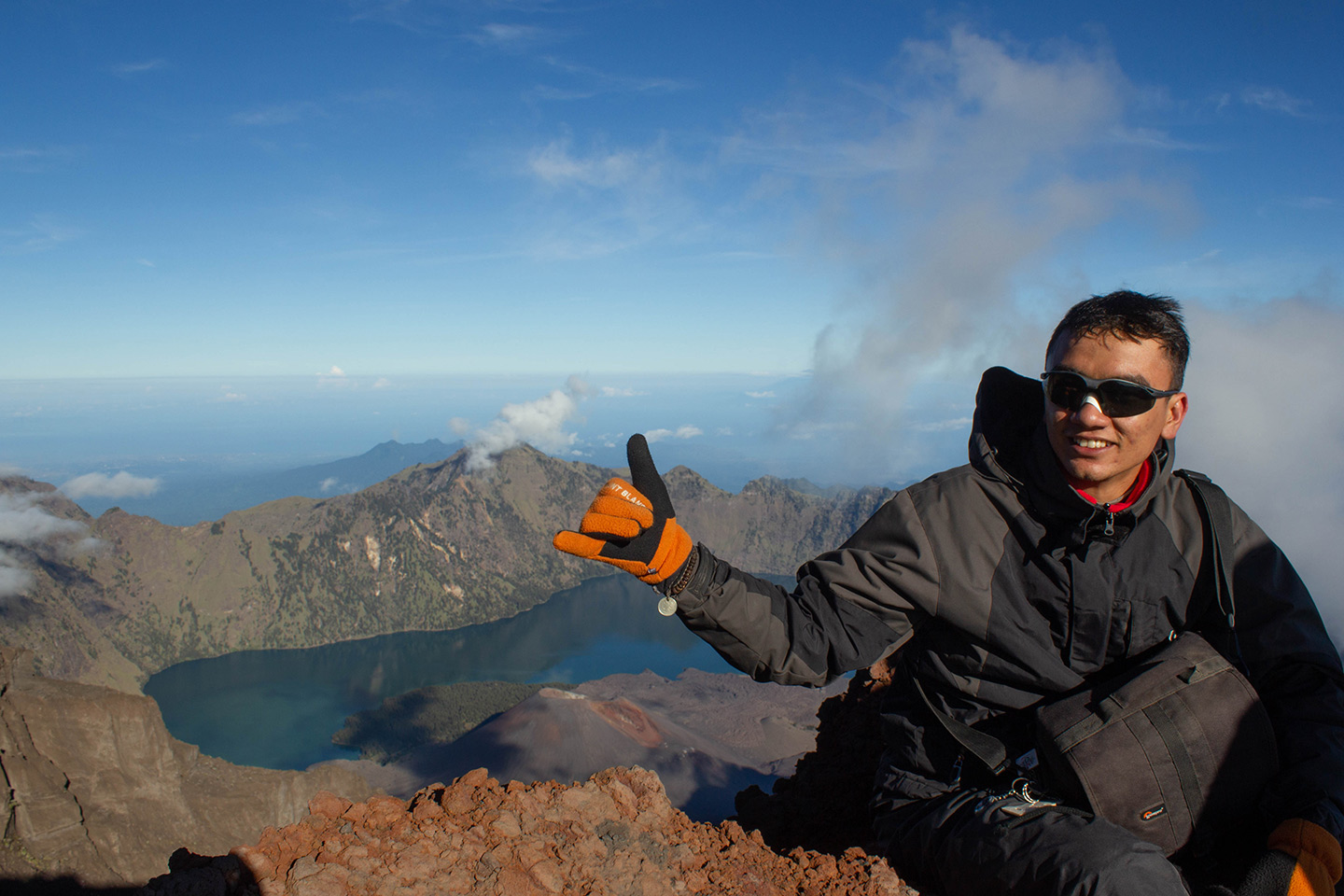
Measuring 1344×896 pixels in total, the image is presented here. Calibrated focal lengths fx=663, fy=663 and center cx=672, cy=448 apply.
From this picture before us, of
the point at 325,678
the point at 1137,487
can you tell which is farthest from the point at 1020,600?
Answer: the point at 325,678

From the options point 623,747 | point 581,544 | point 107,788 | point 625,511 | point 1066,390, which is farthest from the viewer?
point 623,747

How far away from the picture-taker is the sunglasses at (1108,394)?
4.09m

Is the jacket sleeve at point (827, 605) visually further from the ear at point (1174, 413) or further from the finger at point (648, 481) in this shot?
the ear at point (1174, 413)

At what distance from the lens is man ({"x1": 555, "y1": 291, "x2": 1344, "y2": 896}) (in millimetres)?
3932

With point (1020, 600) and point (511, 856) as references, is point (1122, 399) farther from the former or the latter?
point (511, 856)

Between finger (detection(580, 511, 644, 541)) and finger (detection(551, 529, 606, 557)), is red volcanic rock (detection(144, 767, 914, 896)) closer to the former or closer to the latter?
finger (detection(551, 529, 606, 557))

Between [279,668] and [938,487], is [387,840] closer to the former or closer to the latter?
[938,487]

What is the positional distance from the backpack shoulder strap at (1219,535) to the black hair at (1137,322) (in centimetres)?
80


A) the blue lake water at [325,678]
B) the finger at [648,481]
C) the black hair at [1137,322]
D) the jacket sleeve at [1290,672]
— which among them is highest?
the black hair at [1137,322]

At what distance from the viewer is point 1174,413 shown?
14.7 ft

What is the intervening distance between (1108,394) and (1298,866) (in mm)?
2726

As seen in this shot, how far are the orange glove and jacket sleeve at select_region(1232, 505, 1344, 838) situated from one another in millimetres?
136

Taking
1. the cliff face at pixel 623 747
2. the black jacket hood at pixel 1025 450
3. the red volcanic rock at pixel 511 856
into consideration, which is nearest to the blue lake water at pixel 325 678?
the cliff face at pixel 623 747

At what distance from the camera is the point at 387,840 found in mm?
4934
